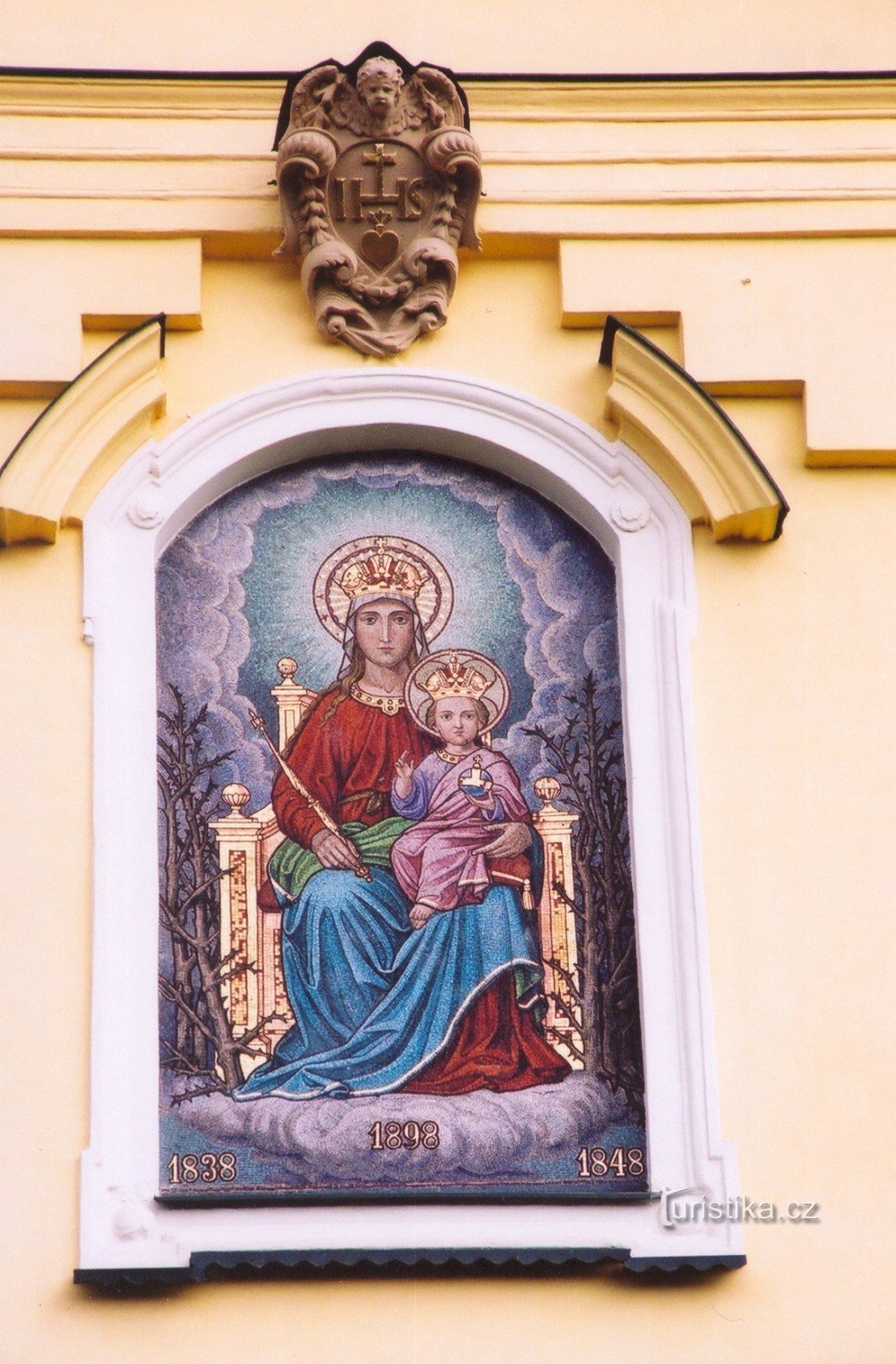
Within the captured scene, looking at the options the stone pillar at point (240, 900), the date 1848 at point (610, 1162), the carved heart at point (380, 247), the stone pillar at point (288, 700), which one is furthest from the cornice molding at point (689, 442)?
the date 1848 at point (610, 1162)

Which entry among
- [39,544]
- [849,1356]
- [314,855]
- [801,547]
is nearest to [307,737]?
[314,855]

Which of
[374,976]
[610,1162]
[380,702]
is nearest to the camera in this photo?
[610,1162]

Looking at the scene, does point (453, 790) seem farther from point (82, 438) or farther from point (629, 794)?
point (82, 438)

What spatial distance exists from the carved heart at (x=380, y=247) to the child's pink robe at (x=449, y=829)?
1.36m

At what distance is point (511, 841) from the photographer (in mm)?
6859

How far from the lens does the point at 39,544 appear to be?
6.93m

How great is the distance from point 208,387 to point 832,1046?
7.85ft

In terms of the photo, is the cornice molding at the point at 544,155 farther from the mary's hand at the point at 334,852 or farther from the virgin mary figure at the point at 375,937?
the mary's hand at the point at 334,852

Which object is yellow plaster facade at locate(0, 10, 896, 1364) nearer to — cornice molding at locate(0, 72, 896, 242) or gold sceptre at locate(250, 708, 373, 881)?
cornice molding at locate(0, 72, 896, 242)

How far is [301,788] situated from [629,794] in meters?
0.84

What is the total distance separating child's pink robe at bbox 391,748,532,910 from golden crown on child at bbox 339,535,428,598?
487 mm

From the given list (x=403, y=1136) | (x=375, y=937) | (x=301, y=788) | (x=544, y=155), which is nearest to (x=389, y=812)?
(x=301, y=788)

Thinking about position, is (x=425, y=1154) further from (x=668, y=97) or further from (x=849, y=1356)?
(x=668, y=97)

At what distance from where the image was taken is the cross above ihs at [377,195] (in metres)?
7.18
